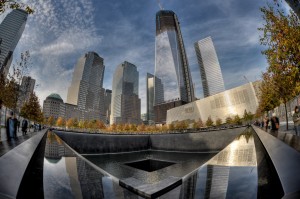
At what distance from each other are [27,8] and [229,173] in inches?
366

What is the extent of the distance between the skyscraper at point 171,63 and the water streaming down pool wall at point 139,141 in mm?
144721

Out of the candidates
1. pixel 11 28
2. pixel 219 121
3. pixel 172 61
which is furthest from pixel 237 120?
pixel 11 28

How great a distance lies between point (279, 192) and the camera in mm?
2139

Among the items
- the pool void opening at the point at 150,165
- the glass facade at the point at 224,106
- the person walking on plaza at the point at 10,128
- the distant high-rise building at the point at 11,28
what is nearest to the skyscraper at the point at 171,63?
the glass facade at the point at 224,106

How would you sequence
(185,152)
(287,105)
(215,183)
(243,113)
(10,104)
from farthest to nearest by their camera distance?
(243,113) → (10,104) → (185,152) → (287,105) → (215,183)

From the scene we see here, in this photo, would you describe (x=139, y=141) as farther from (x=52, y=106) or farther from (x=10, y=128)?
(x=52, y=106)

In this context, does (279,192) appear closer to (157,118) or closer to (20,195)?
(20,195)

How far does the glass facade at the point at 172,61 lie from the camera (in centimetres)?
16825

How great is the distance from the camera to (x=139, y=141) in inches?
1101

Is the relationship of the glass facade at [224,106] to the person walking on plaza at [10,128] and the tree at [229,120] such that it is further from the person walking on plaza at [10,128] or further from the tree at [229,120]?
the person walking on plaza at [10,128]

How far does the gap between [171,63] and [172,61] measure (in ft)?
8.25

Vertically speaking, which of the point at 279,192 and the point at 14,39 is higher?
the point at 14,39

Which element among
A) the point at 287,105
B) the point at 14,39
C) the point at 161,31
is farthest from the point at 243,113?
the point at 14,39

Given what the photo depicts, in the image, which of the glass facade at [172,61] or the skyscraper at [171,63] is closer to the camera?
the glass facade at [172,61]
